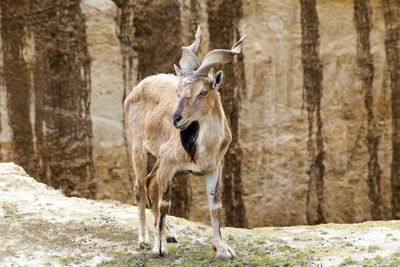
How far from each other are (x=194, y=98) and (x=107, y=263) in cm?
201

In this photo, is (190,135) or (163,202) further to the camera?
(163,202)

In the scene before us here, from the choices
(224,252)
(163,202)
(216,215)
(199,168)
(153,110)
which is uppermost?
(153,110)

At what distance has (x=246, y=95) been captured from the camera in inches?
501

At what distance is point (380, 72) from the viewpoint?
512 inches

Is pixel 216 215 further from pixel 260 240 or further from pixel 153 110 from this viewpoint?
pixel 153 110

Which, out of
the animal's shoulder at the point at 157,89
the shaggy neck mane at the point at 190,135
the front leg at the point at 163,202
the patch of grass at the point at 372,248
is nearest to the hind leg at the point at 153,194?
the front leg at the point at 163,202

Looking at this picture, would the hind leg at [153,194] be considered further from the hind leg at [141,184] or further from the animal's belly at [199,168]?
the animal's belly at [199,168]

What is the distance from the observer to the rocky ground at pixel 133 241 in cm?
650

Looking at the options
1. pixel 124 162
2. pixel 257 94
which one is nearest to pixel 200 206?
pixel 124 162

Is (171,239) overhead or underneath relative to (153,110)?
underneath

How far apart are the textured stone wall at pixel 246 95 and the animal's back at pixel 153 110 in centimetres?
490

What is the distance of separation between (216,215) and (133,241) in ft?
4.25

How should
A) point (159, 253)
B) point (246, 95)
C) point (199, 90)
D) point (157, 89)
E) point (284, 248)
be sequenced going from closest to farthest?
point (199, 90) → point (159, 253) → point (284, 248) → point (157, 89) → point (246, 95)

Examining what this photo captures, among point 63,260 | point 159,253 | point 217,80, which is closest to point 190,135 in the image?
point 217,80
